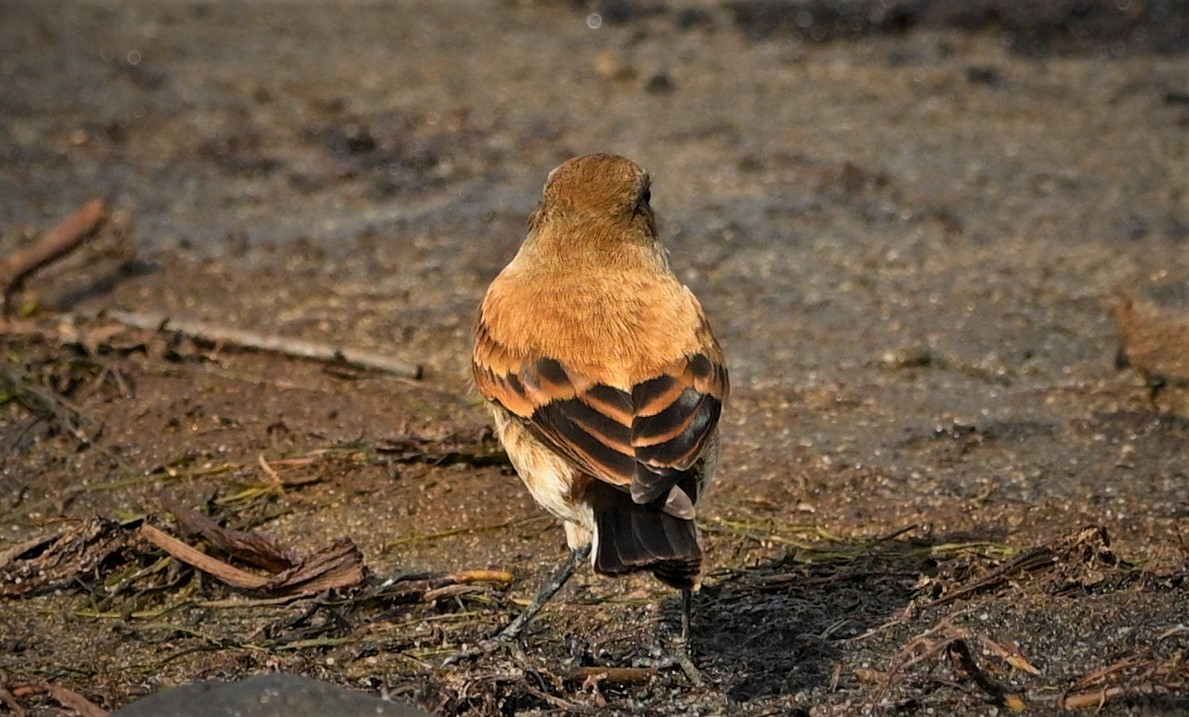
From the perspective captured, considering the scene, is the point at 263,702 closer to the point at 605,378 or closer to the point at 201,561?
the point at 605,378

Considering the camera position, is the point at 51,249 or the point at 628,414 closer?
the point at 628,414

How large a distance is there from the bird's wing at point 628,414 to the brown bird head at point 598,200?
668mm

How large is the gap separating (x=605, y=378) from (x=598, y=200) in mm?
1015

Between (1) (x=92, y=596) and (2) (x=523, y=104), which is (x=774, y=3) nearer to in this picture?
(2) (x=523, y=104)

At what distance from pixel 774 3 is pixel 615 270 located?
34.0ft

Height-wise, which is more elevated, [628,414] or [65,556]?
[628,414]

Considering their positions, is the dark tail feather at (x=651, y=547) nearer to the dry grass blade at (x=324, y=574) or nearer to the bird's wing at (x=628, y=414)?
the bird's wing at (x=628, y=414)

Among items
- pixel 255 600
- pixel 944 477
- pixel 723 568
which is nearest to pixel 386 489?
pixel 255 600

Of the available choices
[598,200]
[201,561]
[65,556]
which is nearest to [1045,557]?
[598,200]

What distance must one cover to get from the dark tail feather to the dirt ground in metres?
0.65

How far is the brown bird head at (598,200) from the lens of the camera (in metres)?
6.71

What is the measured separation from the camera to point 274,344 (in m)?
9.22

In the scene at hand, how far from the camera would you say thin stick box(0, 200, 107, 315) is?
9.95 meters

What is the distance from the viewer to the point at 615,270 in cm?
665
